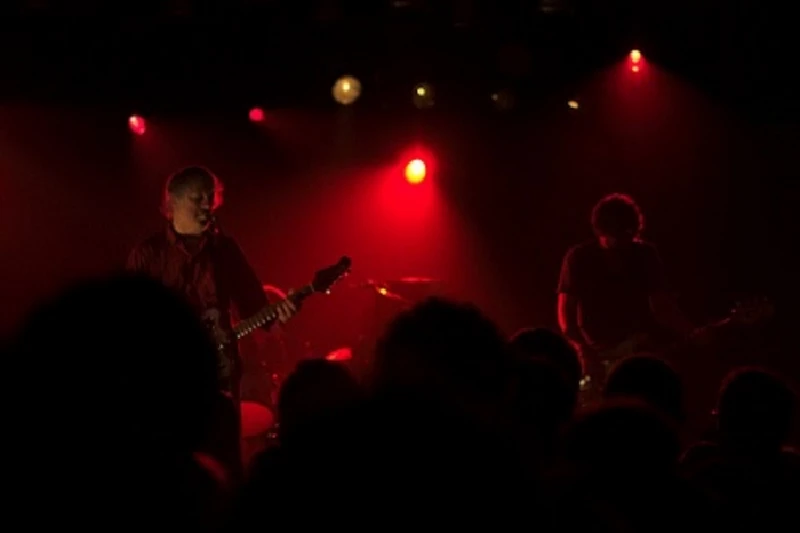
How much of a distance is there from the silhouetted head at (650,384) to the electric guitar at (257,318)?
1.84 meters

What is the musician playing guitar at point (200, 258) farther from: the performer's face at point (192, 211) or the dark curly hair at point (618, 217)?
the dark curly hair at point (618, 217)

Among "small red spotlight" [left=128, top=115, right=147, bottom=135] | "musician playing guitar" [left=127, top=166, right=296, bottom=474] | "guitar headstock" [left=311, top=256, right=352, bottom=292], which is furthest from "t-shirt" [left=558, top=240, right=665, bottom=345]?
"small red spotlight" [left=128, top=115, right=147, bottom=135]

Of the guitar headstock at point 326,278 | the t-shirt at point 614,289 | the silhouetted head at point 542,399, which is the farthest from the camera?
the t-shirt at point 614,289

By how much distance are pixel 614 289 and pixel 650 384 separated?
4136 millimetres

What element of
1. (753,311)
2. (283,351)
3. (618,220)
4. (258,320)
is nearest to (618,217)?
(618,220)

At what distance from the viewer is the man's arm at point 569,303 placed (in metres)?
7.81

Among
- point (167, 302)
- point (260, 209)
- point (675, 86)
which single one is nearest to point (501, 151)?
point (675, 86)

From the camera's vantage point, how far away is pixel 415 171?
1215 centimetres

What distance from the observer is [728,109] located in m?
11.4

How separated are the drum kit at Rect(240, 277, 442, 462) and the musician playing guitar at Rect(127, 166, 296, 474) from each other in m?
1.26

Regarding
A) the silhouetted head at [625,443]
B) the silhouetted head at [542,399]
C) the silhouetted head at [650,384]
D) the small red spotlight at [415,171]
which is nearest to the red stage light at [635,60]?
the small red spotlight at [415,171]

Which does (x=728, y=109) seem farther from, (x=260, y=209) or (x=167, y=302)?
(x=167, y=302)

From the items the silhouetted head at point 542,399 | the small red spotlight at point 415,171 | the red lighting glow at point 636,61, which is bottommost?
the silhouetted head at point 542,399

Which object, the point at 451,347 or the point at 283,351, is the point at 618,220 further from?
the point at 451,347
